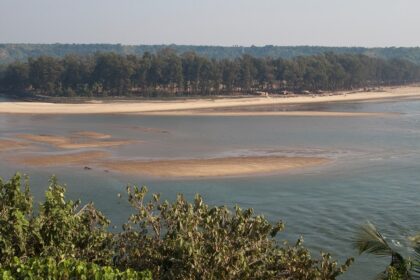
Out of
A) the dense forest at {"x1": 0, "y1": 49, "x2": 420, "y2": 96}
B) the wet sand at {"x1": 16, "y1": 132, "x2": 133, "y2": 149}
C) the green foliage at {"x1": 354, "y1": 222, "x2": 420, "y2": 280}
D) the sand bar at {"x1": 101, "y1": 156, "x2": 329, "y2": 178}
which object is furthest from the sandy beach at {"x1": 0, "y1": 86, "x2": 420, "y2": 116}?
the green foliage at {"x1": 354, "y1": 222, "x2": 420, "y2": 280}

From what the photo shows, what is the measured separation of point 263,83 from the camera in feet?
466

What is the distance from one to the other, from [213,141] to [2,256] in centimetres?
4496

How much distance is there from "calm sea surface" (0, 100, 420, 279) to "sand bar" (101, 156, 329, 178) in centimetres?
169

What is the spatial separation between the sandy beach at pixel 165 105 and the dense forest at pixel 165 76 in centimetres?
989

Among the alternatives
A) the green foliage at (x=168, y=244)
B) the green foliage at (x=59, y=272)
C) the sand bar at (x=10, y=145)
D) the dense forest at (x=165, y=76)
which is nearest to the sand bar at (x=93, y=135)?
the sand bar at (x=10, y=145)

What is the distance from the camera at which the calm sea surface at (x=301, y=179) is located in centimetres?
2678

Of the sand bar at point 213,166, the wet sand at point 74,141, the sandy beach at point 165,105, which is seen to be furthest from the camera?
the sandy beach at point 165,105

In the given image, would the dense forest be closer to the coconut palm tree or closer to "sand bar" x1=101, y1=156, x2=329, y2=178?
"sand bar" x1=101, y1=156, x2=329, y2=178

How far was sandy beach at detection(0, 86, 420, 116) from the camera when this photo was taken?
93500 millimetres

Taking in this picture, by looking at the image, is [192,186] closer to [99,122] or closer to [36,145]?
[36,145]

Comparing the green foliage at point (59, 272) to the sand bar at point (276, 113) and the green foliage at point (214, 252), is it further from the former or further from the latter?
the sand bar at point (276, 113)

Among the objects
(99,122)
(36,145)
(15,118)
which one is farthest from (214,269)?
(15,118)

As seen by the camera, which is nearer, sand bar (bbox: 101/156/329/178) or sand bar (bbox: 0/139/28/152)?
sand bar (bbox: 101/156/329/178)

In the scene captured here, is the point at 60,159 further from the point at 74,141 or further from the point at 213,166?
the point at 213,166
